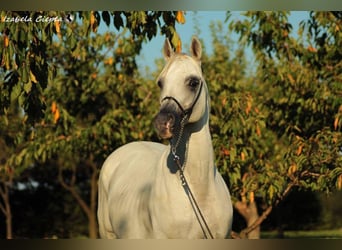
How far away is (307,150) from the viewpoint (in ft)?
27.4

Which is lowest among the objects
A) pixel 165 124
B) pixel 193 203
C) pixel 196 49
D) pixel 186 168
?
pixel 193 203

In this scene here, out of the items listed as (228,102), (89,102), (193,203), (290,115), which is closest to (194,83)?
(193,203)

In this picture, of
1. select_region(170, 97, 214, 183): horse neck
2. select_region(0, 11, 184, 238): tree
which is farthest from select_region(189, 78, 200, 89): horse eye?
select_region(0, 11, 184, 238): tree

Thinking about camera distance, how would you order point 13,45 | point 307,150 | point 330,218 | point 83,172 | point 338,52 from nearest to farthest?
point 13,45
point 307,150
point 338,52
point 330,218
point 83,172

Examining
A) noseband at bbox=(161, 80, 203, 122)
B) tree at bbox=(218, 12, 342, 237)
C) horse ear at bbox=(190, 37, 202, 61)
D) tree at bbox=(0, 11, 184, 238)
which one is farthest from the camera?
tree at bbox=(0, 11, 184, 238)

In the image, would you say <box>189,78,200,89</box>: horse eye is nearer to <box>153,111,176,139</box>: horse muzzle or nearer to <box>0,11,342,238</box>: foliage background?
<box>153,111,176,139</box>: horse muzzle

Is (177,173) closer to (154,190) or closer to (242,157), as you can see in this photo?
(154,190)

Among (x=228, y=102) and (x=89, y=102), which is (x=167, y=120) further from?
(x=89, y=102)

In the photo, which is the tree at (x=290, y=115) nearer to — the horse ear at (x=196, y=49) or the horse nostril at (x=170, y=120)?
the horse ear at (x=196, y=49)

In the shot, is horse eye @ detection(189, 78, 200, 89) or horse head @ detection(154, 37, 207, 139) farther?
horse eye @ detection(189, 78, 200, 89)

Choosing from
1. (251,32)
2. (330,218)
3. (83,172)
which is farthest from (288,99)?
(83,172)

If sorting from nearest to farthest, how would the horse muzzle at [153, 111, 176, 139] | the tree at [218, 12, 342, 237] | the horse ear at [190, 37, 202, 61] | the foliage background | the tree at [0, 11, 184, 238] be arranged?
the horse muzzle at [153, 111, 176, 139] < the horse ear at [190, 37, 202, 61] < the foliage background < the tree at [218, 12, 342, 237] < the tree at [0, 11, 184, 238]

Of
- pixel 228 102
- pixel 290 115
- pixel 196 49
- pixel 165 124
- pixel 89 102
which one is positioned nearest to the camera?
pixel 165 124
